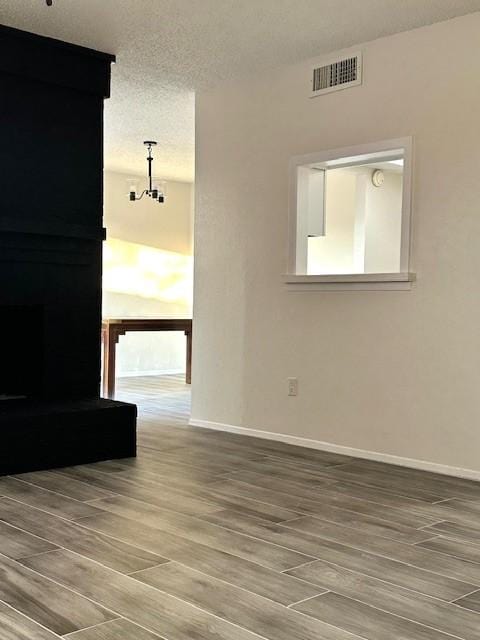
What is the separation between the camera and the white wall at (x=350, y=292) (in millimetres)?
4082

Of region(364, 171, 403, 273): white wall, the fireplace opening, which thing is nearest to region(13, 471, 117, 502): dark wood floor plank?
the fireplace opening

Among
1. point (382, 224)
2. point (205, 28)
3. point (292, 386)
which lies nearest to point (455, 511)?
point (292, 386)

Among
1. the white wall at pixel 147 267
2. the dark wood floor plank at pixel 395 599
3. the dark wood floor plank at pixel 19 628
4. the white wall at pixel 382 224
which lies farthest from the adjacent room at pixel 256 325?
the white wall at pixel 147 267

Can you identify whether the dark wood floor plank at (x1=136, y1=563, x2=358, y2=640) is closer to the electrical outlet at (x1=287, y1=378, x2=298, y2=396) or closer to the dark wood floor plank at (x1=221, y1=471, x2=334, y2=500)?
the dark wood floor plank at (x1=221, y1=471, x2=334, y2=500)

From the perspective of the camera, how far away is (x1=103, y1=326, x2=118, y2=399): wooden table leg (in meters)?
7.07

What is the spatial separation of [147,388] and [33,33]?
4.34 m

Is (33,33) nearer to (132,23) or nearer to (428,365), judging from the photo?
(132,23)

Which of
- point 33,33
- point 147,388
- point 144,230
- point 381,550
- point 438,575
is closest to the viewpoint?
point 438,575

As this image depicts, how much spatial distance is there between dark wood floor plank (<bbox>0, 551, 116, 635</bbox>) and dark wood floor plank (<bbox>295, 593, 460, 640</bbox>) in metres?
0.62

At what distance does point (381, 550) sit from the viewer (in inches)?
110

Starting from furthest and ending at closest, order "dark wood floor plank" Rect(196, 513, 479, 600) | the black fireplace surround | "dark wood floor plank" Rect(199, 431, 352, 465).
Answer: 1. "dark wood floor plank" Rect(199, 431, 352, 465)
2. the black fireplace surround
3. "dark wood floor plank" Rect(196, 513, 479, 600)

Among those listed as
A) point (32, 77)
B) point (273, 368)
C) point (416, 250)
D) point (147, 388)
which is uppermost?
point (32, 77)

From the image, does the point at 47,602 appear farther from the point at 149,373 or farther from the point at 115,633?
the point at 149,373

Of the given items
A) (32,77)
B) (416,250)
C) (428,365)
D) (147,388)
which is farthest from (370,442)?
(147,388)
